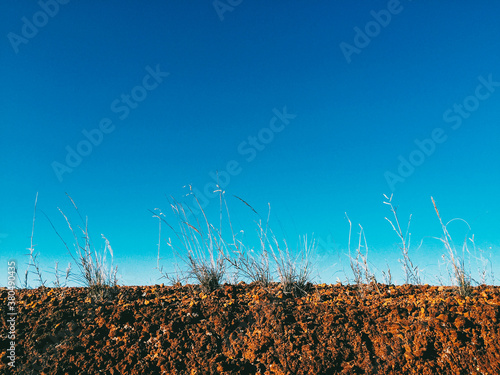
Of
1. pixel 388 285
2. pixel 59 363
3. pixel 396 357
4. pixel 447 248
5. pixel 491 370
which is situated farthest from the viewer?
pixel 388 285

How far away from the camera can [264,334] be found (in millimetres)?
3182

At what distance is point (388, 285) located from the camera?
4.30 m

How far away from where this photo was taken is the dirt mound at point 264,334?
285 centimetres

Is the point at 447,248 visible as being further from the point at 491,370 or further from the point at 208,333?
the point at 208,333

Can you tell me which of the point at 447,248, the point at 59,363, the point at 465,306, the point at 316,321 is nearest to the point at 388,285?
the point at 447,248

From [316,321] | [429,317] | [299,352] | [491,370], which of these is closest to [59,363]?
[299,352]

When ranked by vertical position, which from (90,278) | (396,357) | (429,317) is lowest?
(396,357)

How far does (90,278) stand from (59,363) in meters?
1.36

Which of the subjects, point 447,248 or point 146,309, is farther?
point 447,248

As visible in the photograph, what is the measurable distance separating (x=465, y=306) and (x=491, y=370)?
704 millimetres

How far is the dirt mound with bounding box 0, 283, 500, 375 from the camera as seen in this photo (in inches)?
112

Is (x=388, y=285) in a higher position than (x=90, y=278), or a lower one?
lower

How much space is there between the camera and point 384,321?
10.4ft

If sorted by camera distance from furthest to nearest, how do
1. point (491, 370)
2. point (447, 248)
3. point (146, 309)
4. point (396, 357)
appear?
1. point (447, 248)
2. point (146, 309)
3. point (396, 357)
4. point (491, 370)
